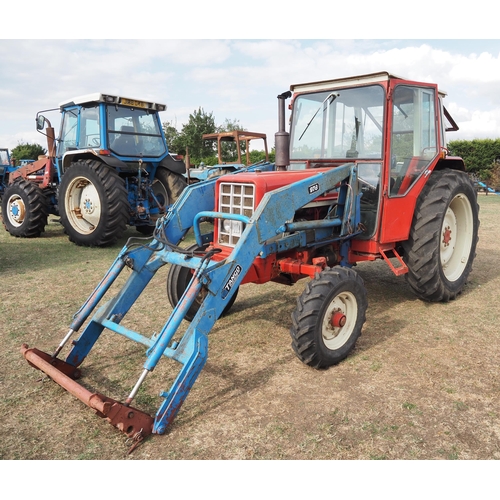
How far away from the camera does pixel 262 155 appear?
24688 millimetres

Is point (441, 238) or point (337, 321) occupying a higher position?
point (441, 238)

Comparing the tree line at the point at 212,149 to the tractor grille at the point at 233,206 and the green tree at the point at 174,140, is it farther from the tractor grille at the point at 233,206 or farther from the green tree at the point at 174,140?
the tractor grille at the point at 233,206

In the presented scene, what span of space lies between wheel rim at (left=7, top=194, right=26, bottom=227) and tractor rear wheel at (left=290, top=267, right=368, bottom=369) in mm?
7834

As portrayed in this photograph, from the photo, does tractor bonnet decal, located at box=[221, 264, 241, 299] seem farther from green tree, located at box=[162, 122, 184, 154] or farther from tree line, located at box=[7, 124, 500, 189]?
green tree, located at box=[162, 122, 184, 154]

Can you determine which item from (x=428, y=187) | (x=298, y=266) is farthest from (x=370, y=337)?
(x=428, y=187)

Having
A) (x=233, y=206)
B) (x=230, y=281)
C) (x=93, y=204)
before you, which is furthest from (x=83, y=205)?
(x=230, y=281)

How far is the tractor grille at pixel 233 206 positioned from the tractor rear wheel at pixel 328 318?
773 millimetres

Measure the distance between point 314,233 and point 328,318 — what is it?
2.98 ft

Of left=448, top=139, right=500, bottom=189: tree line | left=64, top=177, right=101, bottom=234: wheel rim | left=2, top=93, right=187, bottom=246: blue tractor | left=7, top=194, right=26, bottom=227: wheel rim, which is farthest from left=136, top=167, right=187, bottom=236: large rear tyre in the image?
left=448, top=139, right=500, bottom=189: tree line

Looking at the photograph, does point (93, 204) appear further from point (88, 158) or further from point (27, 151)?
point (27, 151)

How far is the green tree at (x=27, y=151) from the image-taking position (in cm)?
3327

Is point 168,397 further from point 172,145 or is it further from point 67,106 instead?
point 172,145

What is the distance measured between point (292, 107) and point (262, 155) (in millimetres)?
20055

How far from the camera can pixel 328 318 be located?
354 cm
